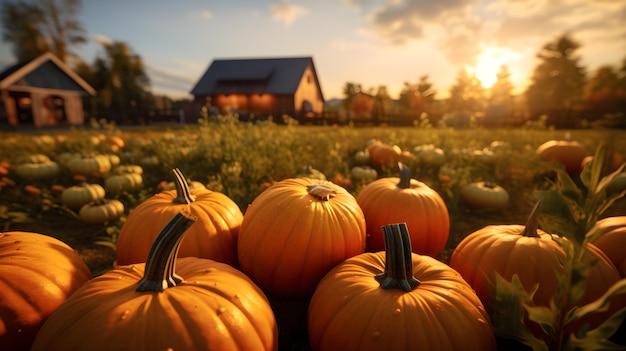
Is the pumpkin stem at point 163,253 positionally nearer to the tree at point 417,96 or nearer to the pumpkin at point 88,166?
the pumpkin at point 88,166

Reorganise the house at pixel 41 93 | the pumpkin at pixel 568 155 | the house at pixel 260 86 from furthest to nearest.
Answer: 1. the house at pixel 260 86
2. the house at pixel 41 93
3. the pumpkin at pixel 568 155

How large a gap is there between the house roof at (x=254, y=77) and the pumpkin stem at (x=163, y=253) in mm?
29041

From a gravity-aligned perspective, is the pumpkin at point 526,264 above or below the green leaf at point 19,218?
above

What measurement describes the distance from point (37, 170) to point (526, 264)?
679 centimetres

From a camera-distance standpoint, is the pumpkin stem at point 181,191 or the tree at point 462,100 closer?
the pumpkin stem at point 181,191

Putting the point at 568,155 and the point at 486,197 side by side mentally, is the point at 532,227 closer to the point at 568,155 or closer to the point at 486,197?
the point at 486,197

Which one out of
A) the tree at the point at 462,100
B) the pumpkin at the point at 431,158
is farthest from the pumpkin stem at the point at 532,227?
the tree at the point at 462,100

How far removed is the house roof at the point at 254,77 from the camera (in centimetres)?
3030

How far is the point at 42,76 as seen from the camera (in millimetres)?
21234

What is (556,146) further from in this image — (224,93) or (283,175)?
(224,93)

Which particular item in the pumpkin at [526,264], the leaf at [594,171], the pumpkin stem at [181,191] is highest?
the leaf at [594,171]

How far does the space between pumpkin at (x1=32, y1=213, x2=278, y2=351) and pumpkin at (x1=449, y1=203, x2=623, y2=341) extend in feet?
3.44

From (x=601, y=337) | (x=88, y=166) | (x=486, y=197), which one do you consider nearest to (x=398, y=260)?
(x=601, y=337)

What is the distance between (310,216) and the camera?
Result: 1755 millimetres
